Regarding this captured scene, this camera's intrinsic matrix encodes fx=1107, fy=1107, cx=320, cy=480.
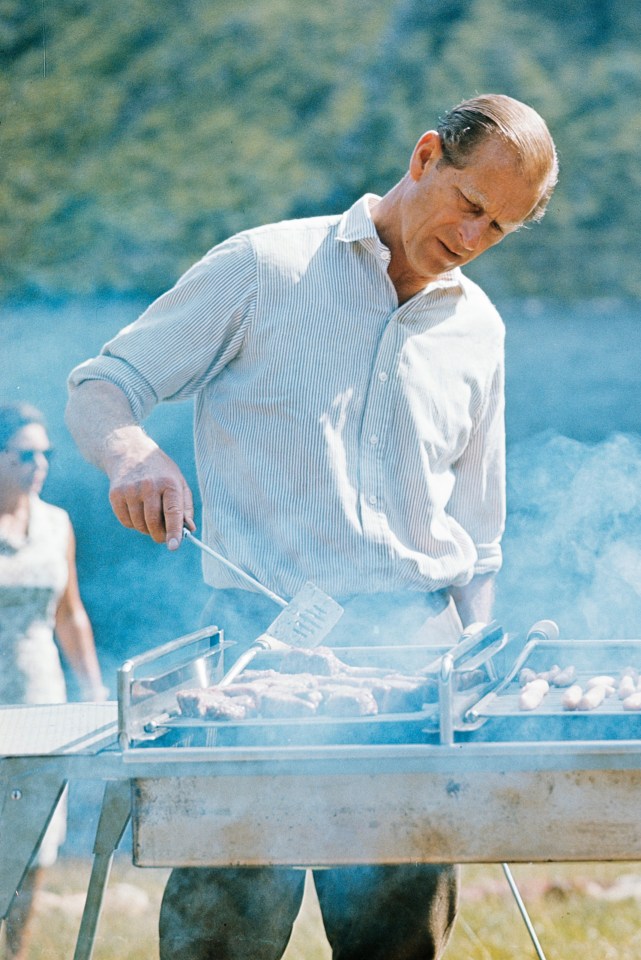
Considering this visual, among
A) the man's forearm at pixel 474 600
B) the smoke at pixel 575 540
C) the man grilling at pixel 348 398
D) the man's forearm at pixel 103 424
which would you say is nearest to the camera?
the man's forearm at pixel 103 424

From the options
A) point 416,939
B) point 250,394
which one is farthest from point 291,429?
point 416,939

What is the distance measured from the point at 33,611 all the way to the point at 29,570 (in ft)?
0.52

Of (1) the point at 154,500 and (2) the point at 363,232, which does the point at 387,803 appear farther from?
(2) the point at 363,232

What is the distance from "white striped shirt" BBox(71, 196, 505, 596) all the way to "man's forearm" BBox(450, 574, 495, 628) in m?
0.11

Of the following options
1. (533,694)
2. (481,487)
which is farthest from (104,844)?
(481,487)

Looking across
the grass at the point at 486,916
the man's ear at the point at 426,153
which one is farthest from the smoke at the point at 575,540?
the man's ear at the point at 426,153

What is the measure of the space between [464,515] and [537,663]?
538 mm

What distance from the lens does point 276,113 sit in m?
5.33

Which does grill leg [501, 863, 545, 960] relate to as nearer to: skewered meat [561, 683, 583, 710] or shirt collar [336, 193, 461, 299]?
skewered meat [561, 683, 583, 710]

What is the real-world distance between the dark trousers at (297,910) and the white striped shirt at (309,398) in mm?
584

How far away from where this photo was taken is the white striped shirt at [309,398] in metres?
2.36

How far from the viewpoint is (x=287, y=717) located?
169 cm

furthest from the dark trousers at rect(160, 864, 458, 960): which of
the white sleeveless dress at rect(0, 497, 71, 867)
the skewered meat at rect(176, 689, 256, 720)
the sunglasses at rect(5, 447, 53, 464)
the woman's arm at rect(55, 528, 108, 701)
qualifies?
the sunglasses at rect(5, 447, 53, 464)

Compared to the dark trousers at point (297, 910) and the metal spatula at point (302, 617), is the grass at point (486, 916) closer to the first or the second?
the dark trousers at point (297, 910)
